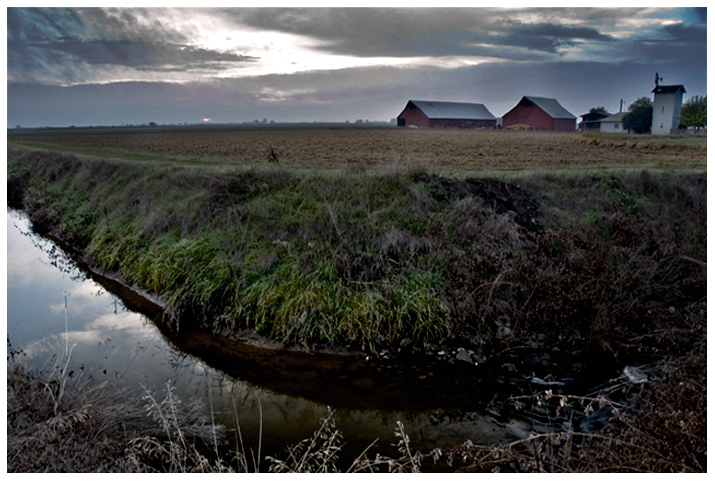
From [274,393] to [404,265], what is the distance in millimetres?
4015

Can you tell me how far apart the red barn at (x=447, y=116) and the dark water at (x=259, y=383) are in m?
14.7

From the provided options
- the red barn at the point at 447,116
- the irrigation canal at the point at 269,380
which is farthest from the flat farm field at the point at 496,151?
the irrigation canal at the point at 269,380

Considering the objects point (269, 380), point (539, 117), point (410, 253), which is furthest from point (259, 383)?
point (539, 117)

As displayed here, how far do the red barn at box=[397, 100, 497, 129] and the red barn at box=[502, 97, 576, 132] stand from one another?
1.14 m

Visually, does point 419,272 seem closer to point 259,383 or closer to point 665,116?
point 259,383

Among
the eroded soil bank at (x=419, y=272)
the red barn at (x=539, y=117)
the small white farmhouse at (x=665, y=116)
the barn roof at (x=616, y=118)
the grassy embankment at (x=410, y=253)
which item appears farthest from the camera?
the barn roof at (x=616, y=118)

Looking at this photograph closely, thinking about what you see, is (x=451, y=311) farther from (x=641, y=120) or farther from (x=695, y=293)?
(x=641, y=120)

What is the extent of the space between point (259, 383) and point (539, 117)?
2302 cm

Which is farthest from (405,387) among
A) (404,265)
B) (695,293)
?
(695,293)

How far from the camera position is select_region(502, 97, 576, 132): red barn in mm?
23328

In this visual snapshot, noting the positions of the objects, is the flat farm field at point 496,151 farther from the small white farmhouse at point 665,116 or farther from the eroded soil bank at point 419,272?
the eroded soil bank at point 419,272

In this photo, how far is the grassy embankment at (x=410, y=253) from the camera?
8.49 m

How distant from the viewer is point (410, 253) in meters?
10.1

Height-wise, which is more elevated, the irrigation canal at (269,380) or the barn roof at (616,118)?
the barn roof at (616,118)
